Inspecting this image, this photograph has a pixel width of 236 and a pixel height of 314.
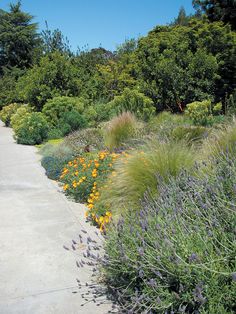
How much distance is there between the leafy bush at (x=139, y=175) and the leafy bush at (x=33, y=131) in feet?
25.2

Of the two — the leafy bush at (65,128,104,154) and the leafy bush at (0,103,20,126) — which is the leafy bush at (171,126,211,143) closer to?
the leafy bush at (65,128,104,154)

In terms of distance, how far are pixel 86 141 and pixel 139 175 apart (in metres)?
5.00

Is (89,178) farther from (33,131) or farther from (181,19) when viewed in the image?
(181,19)

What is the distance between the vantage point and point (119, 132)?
26.6ft

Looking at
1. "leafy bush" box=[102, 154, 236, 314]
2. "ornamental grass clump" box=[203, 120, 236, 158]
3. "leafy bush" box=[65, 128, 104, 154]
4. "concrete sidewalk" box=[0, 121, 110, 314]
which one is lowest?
"concrete sidewalk" box=[0, 121, 110, 314]

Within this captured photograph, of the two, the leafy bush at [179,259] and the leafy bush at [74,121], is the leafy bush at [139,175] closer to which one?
the leafy bush at [179,259]

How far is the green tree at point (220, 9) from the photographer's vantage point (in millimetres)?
19250

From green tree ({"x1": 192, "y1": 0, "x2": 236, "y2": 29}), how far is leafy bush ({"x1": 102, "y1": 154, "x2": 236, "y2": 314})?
18382mm

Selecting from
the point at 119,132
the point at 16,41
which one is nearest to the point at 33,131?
the point at 119,132

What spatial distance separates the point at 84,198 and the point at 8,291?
8.88 feet

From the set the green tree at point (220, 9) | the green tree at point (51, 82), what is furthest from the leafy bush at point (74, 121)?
the green tree at point (220, 9)

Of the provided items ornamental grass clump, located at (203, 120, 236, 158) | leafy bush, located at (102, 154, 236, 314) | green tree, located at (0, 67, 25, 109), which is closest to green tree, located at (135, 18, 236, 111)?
ornamental grass clump, located at (203, 120, 236, 158)

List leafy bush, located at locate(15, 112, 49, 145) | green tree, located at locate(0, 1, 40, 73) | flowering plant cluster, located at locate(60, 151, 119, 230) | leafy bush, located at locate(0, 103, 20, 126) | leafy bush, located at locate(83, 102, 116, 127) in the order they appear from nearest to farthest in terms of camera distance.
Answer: flowering plant cluster, located at locate(60, 151, 119, 230)
leafy bush, located at locate(15, 112, 49, 145)
leafy bush, located at locate(83, 102, 116, 127)
leafy bush, located at locate(0, 103, 20, 126)
green tree, located at locate(0, 1, 40, 73)

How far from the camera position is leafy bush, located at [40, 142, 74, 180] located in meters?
7.44
